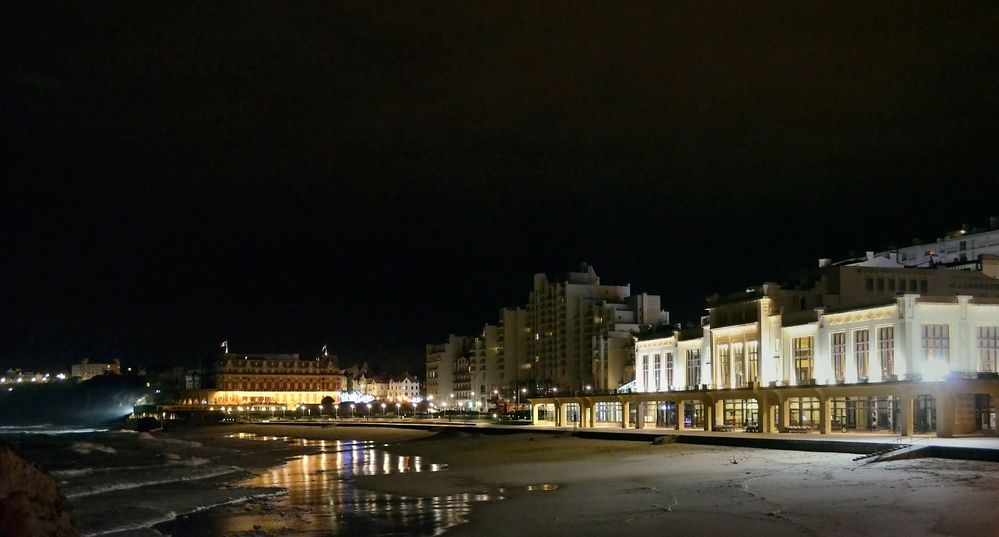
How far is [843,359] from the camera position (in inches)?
2148

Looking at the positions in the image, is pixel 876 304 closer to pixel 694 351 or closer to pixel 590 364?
pixel 694 351

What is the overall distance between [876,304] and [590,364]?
71334mm

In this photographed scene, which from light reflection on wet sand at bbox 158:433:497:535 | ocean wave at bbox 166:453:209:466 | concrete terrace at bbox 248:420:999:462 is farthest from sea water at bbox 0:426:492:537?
concrete terrace at bbox 248:420:999:462

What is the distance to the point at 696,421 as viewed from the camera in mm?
68812

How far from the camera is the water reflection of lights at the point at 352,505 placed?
2572cm

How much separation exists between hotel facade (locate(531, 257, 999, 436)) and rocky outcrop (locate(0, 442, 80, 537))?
41.3 m

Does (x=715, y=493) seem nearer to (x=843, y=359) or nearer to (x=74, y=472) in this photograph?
(x=843, y=359)

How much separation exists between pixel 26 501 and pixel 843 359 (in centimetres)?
5117

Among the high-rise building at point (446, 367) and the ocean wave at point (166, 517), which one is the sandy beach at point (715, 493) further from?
the high-rise building at point (446, 367)

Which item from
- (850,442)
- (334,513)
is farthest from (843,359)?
(334,513)

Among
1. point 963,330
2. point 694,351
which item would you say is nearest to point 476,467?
point 963,330

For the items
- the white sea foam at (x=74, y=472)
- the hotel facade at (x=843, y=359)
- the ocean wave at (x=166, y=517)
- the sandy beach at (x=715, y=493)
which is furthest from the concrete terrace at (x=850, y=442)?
the white sea foam at (x=74, y=472)

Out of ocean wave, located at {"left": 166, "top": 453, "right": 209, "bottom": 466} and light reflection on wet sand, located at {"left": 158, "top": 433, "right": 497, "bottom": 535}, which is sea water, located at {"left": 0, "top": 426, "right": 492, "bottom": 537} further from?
ocean wave, located at {"left": 166, "top": 453, "right": 209, "bottom": 466}

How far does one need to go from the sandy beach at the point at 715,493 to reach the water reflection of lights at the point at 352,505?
29.4 inches
